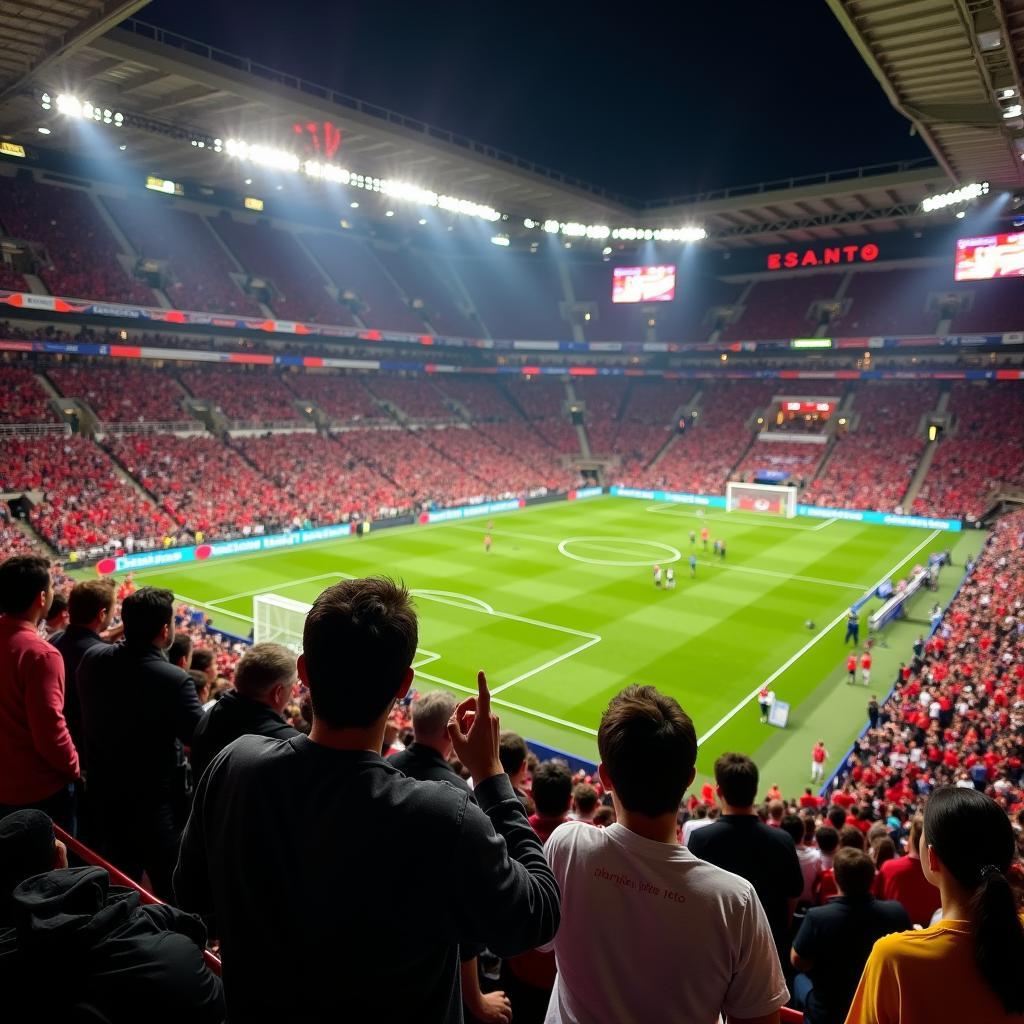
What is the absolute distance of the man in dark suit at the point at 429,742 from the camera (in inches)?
136

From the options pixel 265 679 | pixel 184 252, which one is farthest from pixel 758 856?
pixel 184 252

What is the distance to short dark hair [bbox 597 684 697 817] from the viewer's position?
286cm

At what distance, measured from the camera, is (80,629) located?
588cm

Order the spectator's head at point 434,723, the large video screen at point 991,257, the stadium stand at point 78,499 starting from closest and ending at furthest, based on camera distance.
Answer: the spectator's head at point 434,723, the stadium stand at point 78,499, the large video screen at point 991,257

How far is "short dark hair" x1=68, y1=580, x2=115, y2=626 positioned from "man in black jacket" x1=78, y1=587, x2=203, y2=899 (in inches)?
34.5

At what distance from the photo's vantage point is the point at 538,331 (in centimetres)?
7444

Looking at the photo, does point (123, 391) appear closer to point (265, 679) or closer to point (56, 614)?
point (56, 614)

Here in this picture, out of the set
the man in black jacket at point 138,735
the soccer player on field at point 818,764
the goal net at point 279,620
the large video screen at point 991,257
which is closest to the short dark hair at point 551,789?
the man in black jacket at point 138,735

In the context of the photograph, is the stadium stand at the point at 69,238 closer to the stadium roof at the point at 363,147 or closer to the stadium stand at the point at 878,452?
the stadium roof at the point at 363,147

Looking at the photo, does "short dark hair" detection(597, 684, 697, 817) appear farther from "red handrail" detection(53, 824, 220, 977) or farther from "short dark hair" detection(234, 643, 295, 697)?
"red handrail" detection(53, 824, 220, 977)

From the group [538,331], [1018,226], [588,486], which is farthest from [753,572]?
[538,331]

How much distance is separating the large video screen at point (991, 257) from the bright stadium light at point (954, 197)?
130 inches

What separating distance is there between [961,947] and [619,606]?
2863cm

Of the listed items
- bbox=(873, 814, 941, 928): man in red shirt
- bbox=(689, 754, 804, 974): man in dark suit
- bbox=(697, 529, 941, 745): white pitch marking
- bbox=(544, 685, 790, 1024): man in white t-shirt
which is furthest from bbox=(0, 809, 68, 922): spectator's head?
bbox=(697, 529, 941, 745): white pitch marking
